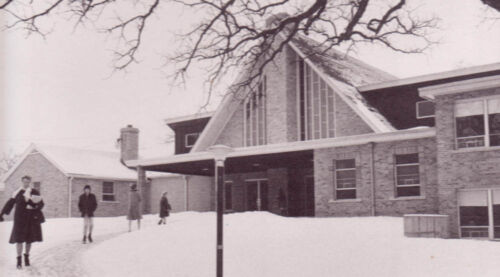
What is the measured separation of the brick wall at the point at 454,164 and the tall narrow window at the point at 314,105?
7666 mm

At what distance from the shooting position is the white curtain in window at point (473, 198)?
19.3 meters

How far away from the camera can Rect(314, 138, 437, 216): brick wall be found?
22.6m

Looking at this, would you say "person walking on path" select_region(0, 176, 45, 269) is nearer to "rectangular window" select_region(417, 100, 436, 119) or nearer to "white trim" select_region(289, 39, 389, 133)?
"white trim" select_region(289, 39, 389, 133)

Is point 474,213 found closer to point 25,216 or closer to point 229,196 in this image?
point 25,216

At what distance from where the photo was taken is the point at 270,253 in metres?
14.9

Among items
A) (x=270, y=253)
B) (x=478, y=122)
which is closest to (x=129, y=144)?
(x=478, y=122)

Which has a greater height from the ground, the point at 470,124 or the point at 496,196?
the point at 470,124

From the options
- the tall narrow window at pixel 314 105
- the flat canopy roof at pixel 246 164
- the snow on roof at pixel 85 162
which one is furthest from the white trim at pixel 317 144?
the snow on roof at pixel 85 162

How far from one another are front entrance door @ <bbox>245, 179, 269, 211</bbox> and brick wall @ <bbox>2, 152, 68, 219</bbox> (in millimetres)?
10442

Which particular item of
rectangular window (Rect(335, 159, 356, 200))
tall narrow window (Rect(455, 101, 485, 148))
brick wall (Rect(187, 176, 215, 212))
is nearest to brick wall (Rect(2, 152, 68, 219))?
brick wall (Rect(187, 176, 215, 212))

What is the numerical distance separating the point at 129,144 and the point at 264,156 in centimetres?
1788

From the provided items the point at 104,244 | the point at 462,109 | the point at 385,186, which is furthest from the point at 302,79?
the point at 104,244

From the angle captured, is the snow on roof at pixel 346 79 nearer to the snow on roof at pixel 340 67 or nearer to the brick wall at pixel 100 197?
the snow on roof at pixel 340 67

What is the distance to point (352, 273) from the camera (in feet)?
41.0
